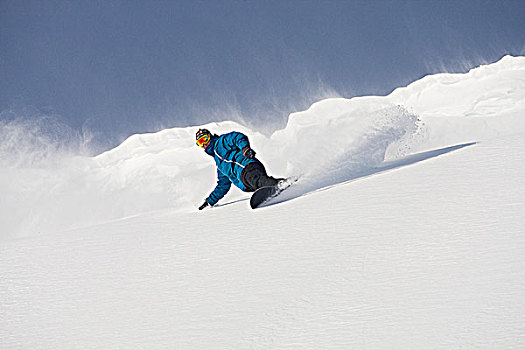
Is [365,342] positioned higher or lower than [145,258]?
lower

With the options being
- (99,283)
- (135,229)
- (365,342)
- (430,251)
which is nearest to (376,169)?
(135,229)

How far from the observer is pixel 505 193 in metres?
3.44

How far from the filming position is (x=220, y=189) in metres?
6.68

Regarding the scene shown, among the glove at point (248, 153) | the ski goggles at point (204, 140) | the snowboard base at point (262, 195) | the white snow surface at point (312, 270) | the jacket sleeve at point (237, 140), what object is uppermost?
the ski goggles at point (204, 140)

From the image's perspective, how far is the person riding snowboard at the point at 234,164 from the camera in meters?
6.16

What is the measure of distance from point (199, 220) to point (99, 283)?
1.72m

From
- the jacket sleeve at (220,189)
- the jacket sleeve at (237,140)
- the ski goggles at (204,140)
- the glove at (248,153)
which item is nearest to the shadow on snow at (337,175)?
the glove at (248,153)

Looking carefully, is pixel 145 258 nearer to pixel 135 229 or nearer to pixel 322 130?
pixel 135 229

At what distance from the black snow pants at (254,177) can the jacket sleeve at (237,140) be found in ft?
1.16

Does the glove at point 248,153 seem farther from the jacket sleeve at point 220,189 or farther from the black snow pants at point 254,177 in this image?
the jacket sleeve at point 220,189

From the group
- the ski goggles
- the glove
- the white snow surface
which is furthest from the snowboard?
the ski goggles

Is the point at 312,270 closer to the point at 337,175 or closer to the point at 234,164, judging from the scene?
the point at 337,175

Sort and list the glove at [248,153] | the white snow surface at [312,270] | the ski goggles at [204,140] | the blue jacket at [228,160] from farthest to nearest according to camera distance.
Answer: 1. the ski goggles at [204,140]
2. the blue jacket at [228,160]
3. the glove at [248,153]
4. the white snow surface at [312,270]

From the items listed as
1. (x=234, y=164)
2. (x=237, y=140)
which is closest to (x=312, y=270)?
(x=234, y=164)
